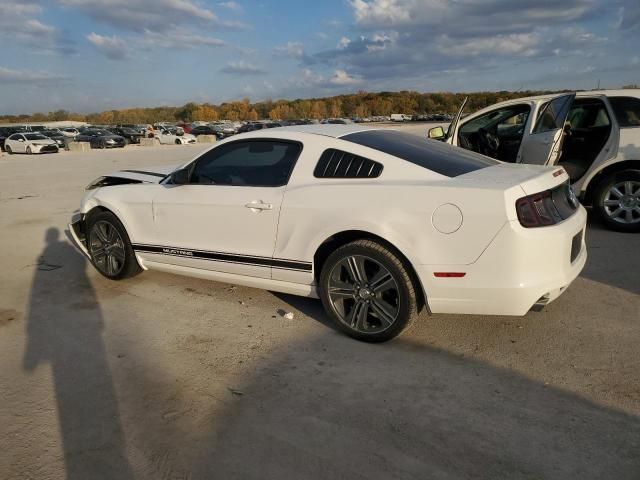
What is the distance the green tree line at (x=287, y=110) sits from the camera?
12300cm

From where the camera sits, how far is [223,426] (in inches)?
105

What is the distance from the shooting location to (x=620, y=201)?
20.7 feet

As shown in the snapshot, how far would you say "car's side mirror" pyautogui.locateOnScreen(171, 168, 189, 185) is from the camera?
4.38 metres

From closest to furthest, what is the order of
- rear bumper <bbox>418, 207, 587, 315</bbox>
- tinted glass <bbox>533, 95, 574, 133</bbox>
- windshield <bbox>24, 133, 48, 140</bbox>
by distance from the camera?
rear bumper <bbox>418, 207, 587, 315</bbox>
tinted glass <bbox>533, 95, 574, 133</bbox>
windshield <bbox>24, 133, 48, 140</bbox>

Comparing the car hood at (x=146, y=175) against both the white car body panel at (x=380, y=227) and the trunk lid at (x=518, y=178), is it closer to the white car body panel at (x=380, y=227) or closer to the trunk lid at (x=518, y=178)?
the white car body panel at (x=380, y=227)

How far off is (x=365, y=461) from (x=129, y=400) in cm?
147

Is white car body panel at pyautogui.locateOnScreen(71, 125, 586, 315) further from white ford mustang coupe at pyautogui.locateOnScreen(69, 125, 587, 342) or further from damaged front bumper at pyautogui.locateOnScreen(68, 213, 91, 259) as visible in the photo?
damaged front bumper at pyautogui.locateOnScreen(68, 213, 91, 259)

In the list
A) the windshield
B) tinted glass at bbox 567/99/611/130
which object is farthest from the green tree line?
tinted glass at bbox 567/99/611/130

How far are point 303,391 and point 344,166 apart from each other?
5.31ft

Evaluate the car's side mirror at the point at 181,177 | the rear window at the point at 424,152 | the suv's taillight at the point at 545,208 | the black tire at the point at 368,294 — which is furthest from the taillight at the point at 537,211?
the car's side mirror at the point at 181,177

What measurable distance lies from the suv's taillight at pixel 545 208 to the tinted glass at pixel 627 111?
3.46 metres

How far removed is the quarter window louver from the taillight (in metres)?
0.98

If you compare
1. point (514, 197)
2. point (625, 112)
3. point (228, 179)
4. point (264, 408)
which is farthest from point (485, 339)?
point (625, 112)

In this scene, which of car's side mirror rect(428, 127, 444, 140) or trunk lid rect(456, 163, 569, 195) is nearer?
trunk lid rect(456, 163, 569, 195)
